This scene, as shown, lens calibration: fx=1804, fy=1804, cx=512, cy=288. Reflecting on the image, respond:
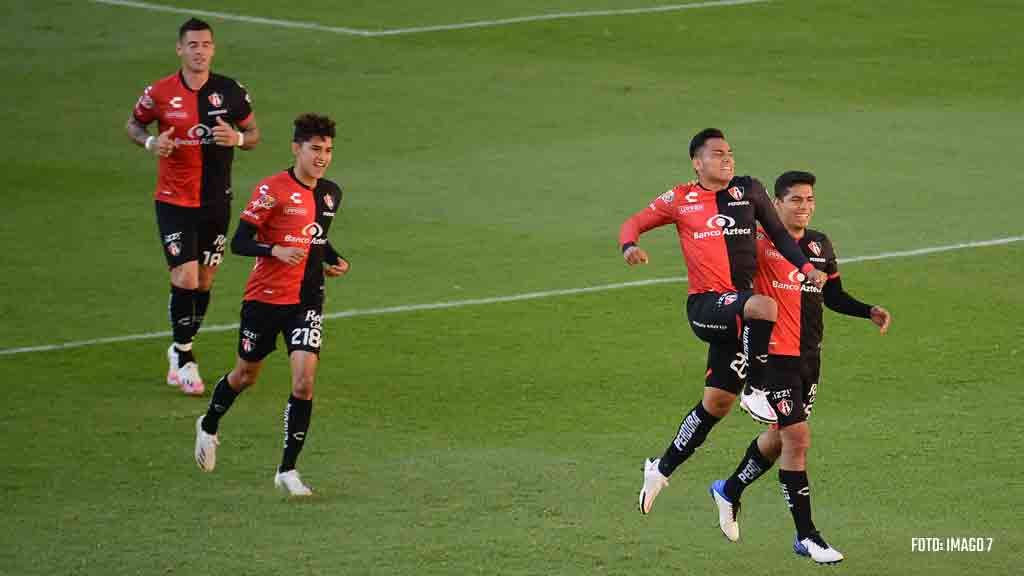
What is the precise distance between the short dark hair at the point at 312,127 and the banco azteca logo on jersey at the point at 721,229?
2643 millimetres

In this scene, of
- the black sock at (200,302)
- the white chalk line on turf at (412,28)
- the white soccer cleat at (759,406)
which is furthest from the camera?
the white chalk line on turf at (412,28)

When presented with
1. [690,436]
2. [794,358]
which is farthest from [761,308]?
[690,436]

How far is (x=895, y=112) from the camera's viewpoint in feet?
81.9

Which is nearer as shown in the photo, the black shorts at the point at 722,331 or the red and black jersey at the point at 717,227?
the black shorts at the point at 722,331

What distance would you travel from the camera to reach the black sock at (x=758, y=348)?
1102 centimetres

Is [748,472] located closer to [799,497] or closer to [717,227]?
[799,497]

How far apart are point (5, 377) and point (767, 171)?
10.1 meters

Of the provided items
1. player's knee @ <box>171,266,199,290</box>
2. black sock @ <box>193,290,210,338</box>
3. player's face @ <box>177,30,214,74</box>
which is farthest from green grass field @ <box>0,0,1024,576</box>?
player's face @ <box>177,30,214,74</box>

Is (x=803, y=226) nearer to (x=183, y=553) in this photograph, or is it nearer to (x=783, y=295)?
(x=783, y=295)

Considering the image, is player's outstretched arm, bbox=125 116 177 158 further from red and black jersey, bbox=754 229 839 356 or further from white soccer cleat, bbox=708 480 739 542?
white soccer cleat, bbox=708 480 739 542

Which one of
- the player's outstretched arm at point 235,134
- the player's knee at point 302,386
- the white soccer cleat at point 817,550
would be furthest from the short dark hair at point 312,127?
the white soccer cleat at point 817,550

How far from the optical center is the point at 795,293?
37.4 feet

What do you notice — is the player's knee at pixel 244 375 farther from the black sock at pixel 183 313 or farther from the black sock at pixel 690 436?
the black sock at pixel 690 436

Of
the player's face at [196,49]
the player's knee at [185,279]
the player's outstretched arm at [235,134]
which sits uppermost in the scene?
the player's face at [196,49]
